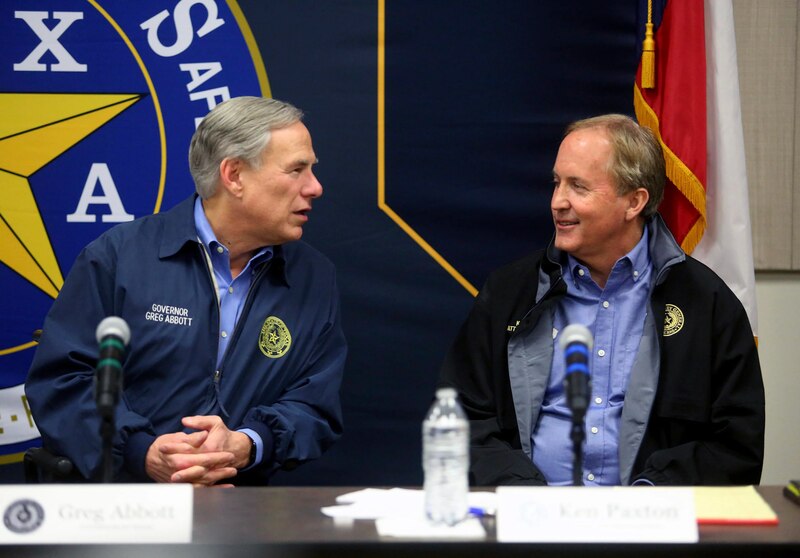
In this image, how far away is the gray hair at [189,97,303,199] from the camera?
2.89 m

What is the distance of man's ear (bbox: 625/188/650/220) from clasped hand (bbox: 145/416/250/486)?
121cm

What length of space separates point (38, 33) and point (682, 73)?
210 cm

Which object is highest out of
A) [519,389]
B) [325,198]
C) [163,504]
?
[325,198]

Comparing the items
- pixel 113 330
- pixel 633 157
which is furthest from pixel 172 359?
pixel 633 157

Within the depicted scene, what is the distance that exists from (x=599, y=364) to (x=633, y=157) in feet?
1.92

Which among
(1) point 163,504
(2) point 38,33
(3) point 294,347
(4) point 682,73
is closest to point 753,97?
(4) point 682,73

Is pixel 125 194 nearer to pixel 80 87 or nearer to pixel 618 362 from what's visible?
pixel 80 87

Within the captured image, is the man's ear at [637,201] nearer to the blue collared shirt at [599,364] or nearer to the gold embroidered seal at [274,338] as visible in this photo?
the blue collared shirt at [599,364]

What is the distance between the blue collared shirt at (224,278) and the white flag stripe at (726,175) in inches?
55.2

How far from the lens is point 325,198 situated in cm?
356

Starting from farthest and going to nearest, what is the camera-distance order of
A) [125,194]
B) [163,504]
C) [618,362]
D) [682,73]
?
[125,194], [682,73], [618,362], [163,504]

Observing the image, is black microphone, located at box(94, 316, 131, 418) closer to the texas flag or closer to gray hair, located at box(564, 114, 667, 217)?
gray hair, located at box(564, 114, 667, 217)

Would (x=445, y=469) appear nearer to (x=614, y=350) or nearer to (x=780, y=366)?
(x=614, y=350)

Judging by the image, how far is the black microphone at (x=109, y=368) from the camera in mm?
1787
